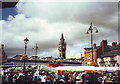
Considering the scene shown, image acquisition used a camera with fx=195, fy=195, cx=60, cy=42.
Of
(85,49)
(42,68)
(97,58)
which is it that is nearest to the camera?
A: (42,68)

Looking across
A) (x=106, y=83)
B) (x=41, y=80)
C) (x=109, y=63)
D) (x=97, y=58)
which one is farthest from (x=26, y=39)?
(x=97, y=58)

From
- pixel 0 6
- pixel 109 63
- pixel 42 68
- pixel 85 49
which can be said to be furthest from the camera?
pixel 85 49

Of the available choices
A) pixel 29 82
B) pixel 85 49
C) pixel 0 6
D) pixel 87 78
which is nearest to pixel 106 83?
pixel 87 78

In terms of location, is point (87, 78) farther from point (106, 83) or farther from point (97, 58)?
point (97, 58)

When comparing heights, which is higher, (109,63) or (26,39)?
(26,39)

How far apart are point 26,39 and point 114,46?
45605 millimetres

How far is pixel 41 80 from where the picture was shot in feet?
45.0

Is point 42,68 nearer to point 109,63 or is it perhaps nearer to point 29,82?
point 29,82

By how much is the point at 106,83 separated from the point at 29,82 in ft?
19.4

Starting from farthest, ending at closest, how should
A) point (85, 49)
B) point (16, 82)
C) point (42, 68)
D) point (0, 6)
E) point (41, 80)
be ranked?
point (85, 49), point (42, 68), point (16, 82), point (41, 80), point (0, 6)

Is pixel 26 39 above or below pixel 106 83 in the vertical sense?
above

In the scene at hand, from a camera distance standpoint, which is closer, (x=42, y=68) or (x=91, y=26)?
(x=42, y=68)

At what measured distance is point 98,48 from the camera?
2415 inches

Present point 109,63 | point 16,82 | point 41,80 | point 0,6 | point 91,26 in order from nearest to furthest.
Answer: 1. point 0,6
2. point 41,80
3. point 16,82
4. point 91,26
5. point 109,63
